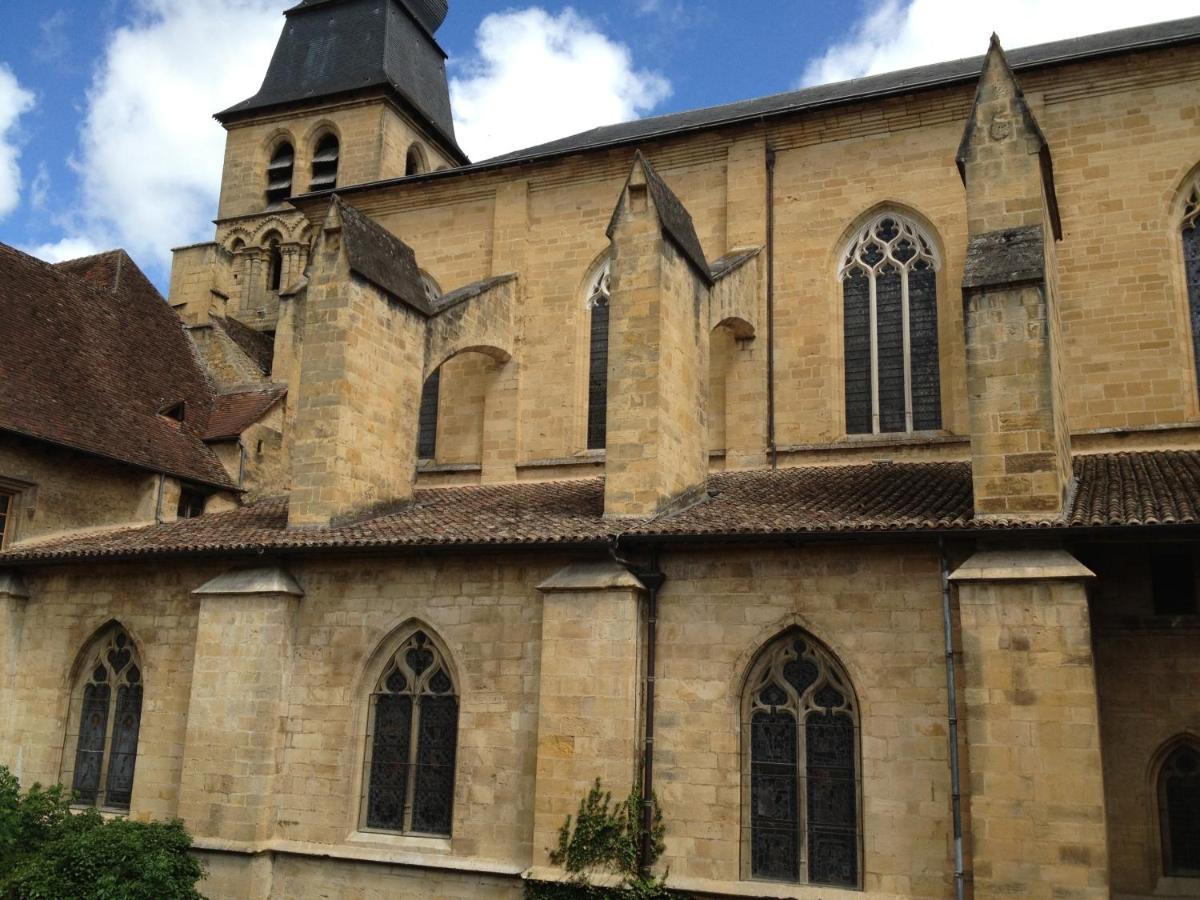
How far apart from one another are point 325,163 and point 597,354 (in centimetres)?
1725

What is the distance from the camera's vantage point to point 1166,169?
14.1 metres

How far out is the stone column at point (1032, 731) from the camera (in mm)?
9203

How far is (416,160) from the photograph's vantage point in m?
31.9

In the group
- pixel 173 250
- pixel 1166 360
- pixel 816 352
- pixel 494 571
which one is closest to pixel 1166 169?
pixel 1166 360

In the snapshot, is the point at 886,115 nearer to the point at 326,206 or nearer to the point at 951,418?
the point at 951,418

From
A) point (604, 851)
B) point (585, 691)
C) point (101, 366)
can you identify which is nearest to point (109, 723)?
point (101, 366)

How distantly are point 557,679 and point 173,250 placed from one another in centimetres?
2202

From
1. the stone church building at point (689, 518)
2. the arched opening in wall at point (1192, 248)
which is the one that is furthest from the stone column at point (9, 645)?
the arched opening in wall at point (1192, 248)

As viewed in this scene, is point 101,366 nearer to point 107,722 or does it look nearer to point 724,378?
point 107,722

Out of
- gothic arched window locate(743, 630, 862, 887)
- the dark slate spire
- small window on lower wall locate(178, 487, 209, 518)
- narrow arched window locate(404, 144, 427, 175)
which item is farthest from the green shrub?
the dark slate spire

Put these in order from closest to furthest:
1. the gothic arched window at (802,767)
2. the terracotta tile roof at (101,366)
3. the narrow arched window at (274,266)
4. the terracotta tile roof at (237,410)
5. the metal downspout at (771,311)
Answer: the gothic arched window at (802,767), the metal downspout at (771,311), the terracotta tile roof at (101,366), the terracotta tile roof at (237,410), the narrow arched window at (274,266)

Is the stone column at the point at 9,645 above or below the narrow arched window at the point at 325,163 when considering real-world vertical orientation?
below

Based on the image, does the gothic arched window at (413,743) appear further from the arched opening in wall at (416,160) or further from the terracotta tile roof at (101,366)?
the arched opening in wall at (416,160)

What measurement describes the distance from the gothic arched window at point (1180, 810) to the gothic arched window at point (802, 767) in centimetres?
317
